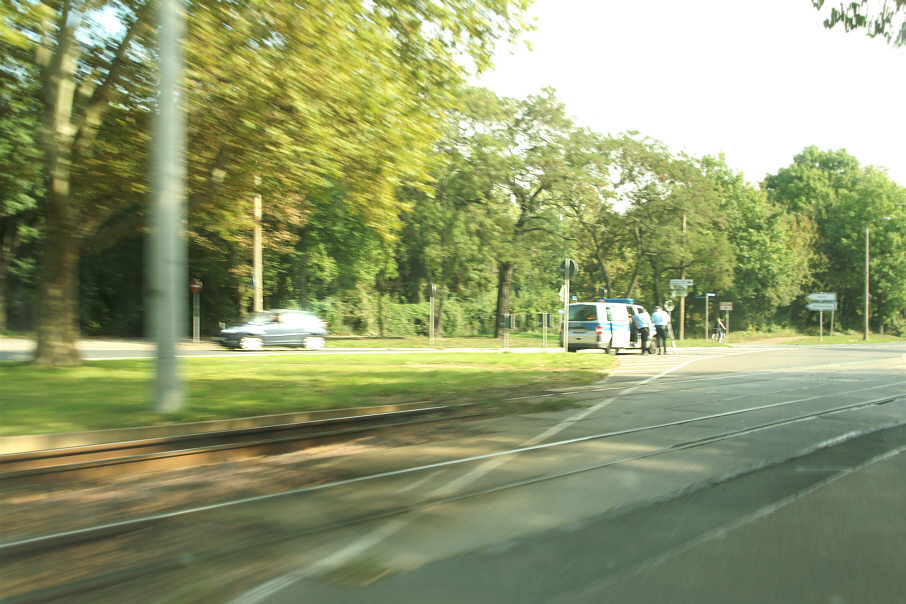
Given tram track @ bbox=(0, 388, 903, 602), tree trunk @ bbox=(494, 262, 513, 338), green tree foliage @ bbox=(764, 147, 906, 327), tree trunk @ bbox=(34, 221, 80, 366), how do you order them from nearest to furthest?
tram track @ bbox=(0, 388, 903, 602) → tree trunk @ bbox=(34, 221, 80, 366) → tree trunk @ bbox=(494, 262, 513, 338) → green tree foliage @ bbox=(764, 147, 906, 327)

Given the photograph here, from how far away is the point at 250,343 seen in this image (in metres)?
24.4

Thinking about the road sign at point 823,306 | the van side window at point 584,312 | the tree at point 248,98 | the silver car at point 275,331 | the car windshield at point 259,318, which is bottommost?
the silver car at point 275,331

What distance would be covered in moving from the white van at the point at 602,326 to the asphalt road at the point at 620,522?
1530 centimetres

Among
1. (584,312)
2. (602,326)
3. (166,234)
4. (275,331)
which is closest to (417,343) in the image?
(275,331)

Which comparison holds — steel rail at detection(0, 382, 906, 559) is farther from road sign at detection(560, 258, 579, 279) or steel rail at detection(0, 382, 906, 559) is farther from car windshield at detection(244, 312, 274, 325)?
car windshield at detection(244, 312, 274, 325)

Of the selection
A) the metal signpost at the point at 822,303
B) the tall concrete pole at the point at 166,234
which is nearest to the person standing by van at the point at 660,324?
the tall concrete pole at the point at 166,234

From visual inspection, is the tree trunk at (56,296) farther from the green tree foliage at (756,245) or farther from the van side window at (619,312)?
the green tree foliage at (756,245)

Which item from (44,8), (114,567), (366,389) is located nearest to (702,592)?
(114,567)

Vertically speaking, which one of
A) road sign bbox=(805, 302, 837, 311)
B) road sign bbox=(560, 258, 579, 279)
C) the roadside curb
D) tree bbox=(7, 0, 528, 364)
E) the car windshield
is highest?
tree bbox=(7, 0, 528, 364)

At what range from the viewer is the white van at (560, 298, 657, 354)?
23.6 m

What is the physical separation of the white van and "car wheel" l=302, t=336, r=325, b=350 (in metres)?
9.40

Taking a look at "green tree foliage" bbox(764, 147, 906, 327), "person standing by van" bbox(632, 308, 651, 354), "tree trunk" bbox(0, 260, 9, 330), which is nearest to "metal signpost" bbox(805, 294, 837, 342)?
"green tree foliage" bbox(764, 147, 906, 327)

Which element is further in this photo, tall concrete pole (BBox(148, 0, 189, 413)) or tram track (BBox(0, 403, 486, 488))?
tall concrete pole (BBox(148, 0, 189, 413))

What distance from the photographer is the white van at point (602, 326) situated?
23594 millimetres
